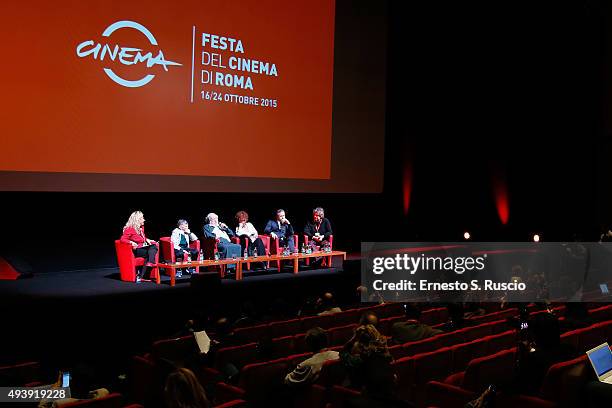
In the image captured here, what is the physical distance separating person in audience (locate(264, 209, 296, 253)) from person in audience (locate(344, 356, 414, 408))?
23.3ft

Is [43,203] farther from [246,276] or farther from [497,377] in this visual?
[497,377]

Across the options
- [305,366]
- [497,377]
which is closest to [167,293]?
[305,366]

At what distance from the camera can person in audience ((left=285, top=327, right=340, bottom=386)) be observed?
13.0 ft

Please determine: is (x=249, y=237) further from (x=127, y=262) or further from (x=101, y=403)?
(x=101, y=403)

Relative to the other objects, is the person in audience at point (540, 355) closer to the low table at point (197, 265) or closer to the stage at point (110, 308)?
the stage at point (110, 308)

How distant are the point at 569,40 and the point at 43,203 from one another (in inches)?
353

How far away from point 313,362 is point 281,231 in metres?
6.30

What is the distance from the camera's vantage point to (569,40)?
39.1ft

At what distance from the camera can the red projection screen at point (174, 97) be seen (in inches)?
277

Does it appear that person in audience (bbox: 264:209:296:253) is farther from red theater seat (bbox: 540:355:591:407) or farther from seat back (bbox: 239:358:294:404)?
red theater seat (bbox: 540:355:591:407)

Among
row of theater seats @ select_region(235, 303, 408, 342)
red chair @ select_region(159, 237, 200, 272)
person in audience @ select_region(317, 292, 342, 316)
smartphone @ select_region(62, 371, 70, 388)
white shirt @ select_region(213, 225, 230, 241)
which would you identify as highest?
white shirt @ select_region(213, 225, 230, 241)

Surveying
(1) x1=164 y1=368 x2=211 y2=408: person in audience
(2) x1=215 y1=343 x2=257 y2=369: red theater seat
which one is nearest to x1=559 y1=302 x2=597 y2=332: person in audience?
(2) x1=215 y1=343 x2=257 y2=369: red theater seat

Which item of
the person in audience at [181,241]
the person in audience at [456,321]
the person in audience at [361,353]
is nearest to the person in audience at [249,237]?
the person in audience at [181,241]

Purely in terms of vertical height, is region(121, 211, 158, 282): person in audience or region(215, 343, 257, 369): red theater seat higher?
region(121, 211, 158, 282): person in audience
